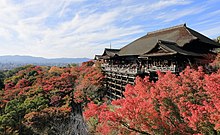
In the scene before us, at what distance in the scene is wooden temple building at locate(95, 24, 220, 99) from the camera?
18.0m

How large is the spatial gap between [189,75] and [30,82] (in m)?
31.3

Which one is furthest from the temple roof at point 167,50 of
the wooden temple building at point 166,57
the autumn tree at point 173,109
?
the autumn tree at point 173,109

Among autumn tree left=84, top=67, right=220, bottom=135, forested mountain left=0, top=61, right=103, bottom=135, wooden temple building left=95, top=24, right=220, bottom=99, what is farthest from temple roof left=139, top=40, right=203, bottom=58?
forested mountain left=0, top=61, right=103, bottom=135

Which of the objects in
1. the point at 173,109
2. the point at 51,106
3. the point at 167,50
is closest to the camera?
the point at 173,109

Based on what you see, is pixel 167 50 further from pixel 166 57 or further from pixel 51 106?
pixel 51 106

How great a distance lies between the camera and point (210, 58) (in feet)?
61.7

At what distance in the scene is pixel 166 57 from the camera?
749 inches

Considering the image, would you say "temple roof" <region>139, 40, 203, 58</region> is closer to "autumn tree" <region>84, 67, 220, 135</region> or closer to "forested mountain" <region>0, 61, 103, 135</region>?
"autumn tree" <region>84, 67, 220, 135</region>

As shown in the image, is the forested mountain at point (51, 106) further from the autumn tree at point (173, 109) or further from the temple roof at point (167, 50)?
the temple roof at point (167, 50)

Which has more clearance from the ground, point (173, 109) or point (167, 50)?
point (167, 50)

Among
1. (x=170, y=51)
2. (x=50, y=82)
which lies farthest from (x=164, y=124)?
(x=50, y=82)

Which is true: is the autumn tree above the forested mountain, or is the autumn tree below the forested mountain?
above

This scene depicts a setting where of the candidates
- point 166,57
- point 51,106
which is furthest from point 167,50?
point 51,106

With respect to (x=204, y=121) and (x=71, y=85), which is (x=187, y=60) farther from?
(x=71, y=85)
